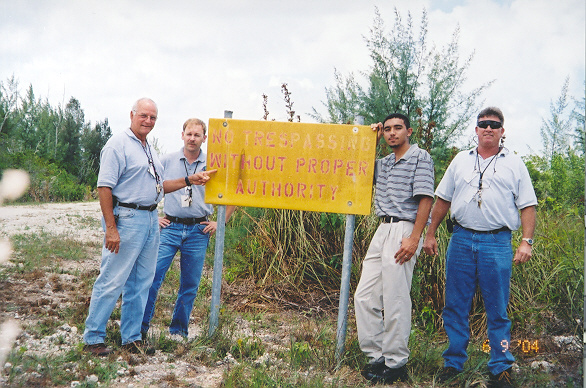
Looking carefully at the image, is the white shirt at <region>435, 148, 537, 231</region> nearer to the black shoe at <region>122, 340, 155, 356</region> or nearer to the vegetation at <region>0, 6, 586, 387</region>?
the vegetation at <region>0, 6, 586, 387</region>

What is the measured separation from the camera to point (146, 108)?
147 inches

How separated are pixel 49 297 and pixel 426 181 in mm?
3963

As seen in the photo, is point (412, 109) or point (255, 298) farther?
point (412, 109)

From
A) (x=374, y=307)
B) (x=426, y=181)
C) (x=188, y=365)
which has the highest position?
(x=426, y=181)

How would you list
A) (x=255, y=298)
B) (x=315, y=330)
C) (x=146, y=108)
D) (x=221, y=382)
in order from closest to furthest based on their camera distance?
1. (x=221, y=382)
2. (x=146, y=108)
3. (x=315, y=330)
4. (x=255, y=298)

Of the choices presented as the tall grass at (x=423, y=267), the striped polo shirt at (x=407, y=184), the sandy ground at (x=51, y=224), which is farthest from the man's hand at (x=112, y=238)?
the sandy ground at (x=51, y=224)

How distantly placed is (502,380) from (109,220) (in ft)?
9.48

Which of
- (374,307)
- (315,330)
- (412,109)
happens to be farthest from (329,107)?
(374,307)

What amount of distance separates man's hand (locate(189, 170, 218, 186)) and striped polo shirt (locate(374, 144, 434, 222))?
52.0 inches

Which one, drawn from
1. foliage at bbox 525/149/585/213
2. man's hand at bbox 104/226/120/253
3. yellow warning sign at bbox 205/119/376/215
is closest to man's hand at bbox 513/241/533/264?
yellow warning sign at bbox 205/119/376/215

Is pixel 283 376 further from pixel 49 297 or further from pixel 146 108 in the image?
pixel 49 297

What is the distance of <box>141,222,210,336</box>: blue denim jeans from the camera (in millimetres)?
4133

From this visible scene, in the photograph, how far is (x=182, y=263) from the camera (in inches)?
167
